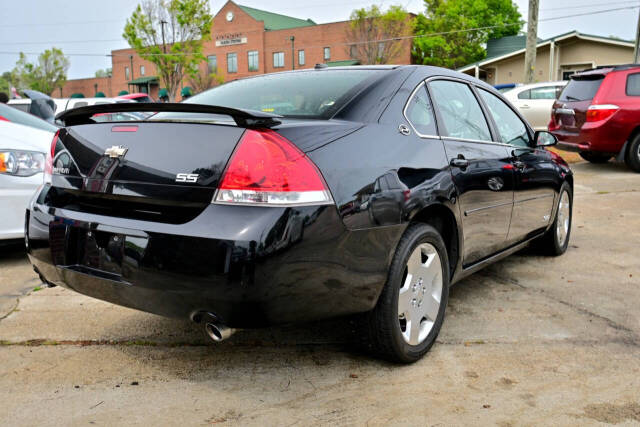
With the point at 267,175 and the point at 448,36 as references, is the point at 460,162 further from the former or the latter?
the point at 448,36

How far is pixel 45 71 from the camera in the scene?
75562 millimetres

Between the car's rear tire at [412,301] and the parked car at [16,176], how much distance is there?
310 cm

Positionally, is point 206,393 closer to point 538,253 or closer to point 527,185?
point 527,185

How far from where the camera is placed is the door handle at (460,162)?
3.23m

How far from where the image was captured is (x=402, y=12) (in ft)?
152

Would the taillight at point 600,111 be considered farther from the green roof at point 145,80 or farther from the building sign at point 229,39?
the green roof at point 145,80

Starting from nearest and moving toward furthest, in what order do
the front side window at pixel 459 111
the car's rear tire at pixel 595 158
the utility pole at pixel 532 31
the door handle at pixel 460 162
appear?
the door handle at pixel 460 162, the front side window at pixel 459 111, the car's rear tire at pixel 595 158, the utility pole at pixel 532 31

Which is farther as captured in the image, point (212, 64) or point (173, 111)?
point (212, 64)

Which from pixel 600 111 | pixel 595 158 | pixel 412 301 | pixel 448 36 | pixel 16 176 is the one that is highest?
pixel 448 36

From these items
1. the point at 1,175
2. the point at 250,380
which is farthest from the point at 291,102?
the point at 1,175

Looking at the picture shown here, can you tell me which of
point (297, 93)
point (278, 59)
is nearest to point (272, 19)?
point (278, 59)

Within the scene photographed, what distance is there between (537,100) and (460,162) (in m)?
13.2

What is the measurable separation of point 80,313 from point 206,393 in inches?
57.6

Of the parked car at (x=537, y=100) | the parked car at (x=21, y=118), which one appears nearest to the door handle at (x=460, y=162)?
the parked car at (x=21, y=118)
